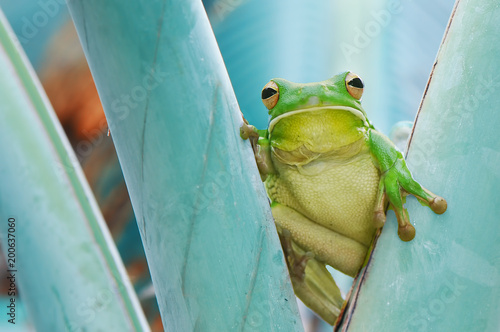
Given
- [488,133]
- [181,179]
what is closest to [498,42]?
[488,133]

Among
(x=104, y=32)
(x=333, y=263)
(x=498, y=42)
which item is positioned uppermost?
(x=104, y=32)

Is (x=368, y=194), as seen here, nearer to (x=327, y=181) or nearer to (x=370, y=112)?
(x=327, y=181)

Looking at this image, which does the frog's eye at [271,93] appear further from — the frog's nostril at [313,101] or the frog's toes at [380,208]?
the frog's toes at [380,208]

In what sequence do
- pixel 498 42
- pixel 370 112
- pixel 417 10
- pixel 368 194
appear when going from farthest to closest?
pixel 417 10 → pixel 370 112 → pixel 368 194 → pixel 498 42

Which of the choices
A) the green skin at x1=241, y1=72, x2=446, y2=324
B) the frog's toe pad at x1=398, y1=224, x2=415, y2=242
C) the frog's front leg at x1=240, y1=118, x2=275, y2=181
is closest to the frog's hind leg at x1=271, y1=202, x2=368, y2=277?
A: the green skin at x1=241, y1=72, x2=446, y2=324

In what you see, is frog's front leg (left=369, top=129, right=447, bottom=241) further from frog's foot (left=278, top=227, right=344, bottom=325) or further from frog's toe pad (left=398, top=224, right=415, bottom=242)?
frog's foot (left=278, top=227, right=344, bottom=325)

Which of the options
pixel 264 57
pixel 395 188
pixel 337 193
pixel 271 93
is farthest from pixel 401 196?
pixel 264 57

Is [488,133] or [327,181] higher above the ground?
[488,133]

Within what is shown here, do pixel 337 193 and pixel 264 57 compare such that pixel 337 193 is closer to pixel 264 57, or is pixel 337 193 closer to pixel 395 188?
pixel 395 188
